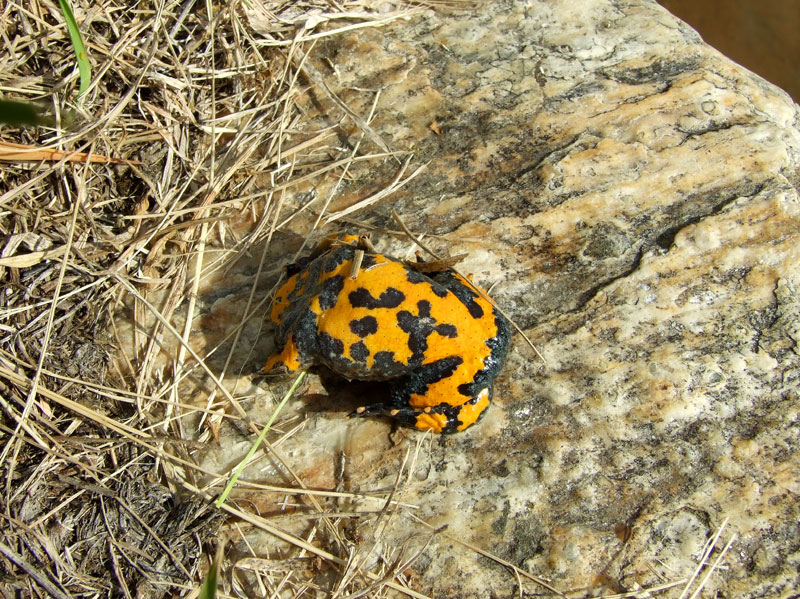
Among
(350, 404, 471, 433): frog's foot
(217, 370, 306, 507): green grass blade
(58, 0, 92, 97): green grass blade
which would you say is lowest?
(217, 370, 306, 507): green grass blade

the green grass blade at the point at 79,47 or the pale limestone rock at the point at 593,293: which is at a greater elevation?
the green grass blade at the point at 79,47

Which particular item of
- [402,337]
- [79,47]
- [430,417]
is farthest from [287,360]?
[79,47]

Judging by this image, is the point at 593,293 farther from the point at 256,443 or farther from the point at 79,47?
the point at 79,47

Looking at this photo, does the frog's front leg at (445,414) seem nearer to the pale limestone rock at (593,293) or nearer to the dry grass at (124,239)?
the pale limestone rock at (593,293)

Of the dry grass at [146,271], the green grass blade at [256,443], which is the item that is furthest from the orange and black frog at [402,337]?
the dry grass at [146,271]

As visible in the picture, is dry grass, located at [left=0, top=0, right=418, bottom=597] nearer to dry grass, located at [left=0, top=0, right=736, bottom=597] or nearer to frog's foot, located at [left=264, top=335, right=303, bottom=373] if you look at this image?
dry grass, located at [left=0, top=0, right=736, bottom=597]

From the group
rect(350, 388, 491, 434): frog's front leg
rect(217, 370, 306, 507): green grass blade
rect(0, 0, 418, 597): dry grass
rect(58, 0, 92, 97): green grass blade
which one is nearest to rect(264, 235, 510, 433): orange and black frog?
rect(350, 388, 491, 434): frog's front leg
